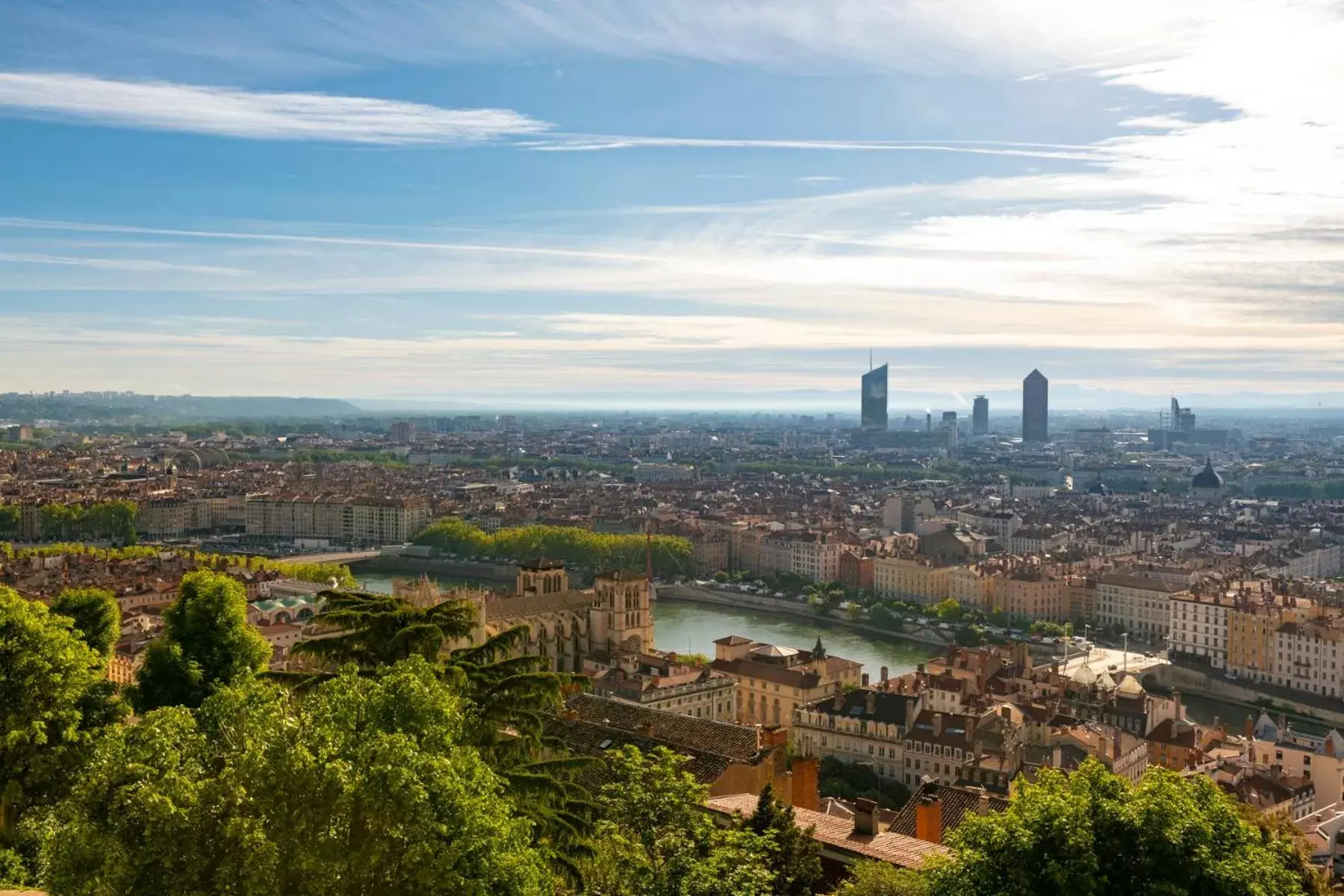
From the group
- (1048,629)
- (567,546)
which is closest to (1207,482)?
(567,546)

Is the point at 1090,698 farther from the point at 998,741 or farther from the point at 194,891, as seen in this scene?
the point at 194,891

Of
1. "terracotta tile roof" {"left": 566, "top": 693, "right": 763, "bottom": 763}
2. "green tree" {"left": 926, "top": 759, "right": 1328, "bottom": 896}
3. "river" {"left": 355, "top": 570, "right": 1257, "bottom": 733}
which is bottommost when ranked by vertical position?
"river" {"left": 355, "top": 570, "right": 1257, "bottom": 733}

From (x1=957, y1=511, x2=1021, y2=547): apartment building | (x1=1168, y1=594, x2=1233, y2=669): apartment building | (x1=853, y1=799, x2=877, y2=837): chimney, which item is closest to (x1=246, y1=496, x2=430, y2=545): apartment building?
(x1=957, y1=511, x2=1021, y2=547): apartment building

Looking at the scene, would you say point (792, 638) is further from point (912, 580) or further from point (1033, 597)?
point (912, 580)

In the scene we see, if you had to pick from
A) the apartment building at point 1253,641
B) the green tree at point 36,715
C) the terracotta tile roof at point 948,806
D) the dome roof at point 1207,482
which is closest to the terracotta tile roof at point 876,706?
the terracotta tile roof at point 948,806

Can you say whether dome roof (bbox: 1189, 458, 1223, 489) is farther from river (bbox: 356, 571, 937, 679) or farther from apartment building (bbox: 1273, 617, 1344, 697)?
apartment building (bbox: 1273, 617, 1344, 697)

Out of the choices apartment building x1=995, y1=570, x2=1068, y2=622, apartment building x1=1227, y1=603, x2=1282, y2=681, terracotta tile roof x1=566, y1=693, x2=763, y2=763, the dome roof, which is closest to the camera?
terracotta tile roof x1=566, y1=693, x2=763, y2=763

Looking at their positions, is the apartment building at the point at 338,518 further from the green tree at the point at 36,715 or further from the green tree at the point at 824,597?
the green tree at the point at 36,715
